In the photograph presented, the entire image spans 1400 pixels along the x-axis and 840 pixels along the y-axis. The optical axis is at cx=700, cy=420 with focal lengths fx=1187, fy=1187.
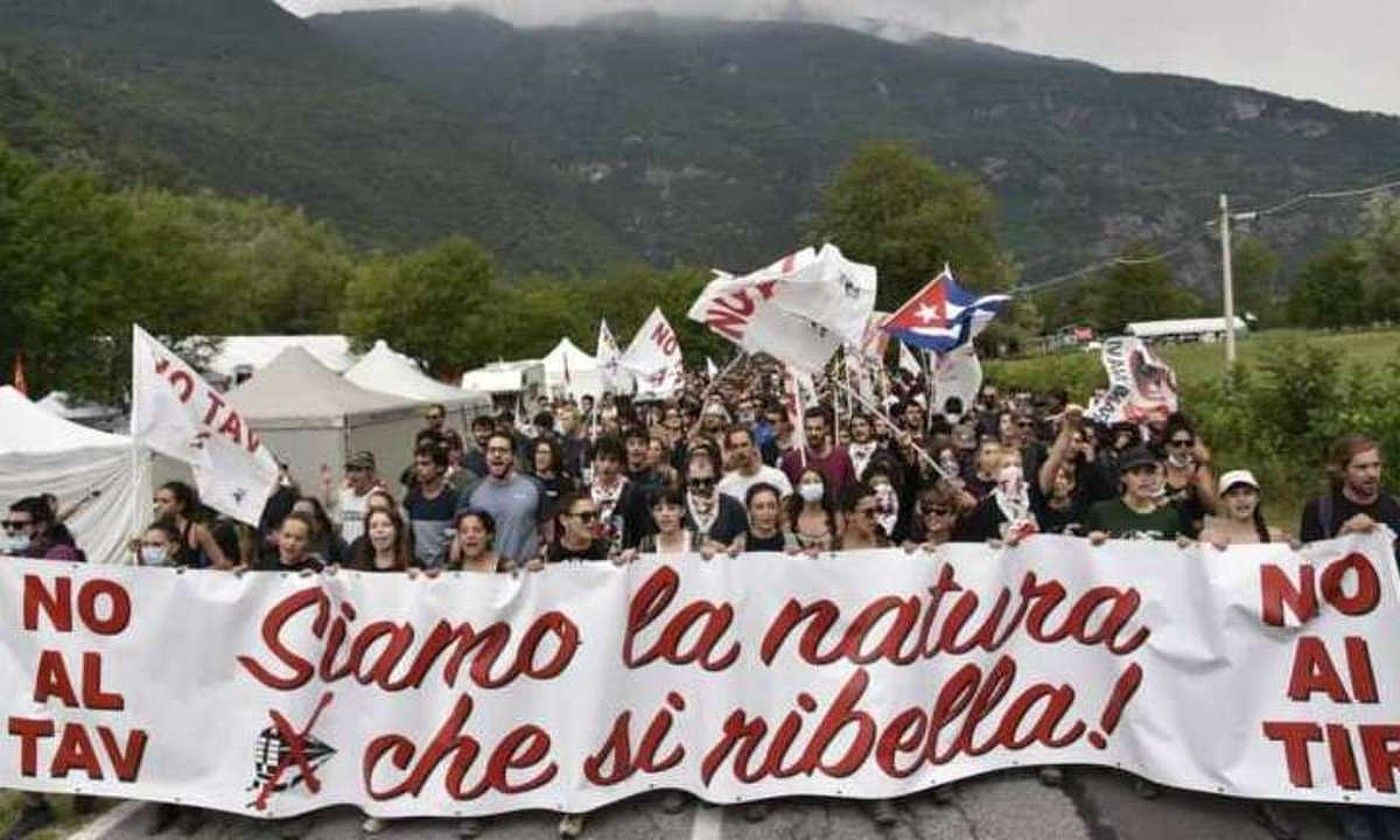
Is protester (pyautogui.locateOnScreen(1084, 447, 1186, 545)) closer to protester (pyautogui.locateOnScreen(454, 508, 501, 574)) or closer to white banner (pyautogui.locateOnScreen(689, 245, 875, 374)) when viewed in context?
protester (pyautogui.locateOnScreen(454, 508, 501, 574))

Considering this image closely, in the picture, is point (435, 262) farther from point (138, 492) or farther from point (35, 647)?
point (35, 647)

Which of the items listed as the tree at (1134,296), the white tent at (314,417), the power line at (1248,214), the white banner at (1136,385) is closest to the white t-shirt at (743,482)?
the white banner at (1136,385)

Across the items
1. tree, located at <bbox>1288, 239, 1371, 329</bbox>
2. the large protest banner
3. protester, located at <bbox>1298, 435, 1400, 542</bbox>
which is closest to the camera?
protester, located at <bbox>1298, 435, 1400, 542</bbox>

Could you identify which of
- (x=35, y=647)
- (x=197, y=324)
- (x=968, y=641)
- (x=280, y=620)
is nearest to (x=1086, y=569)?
(x=968, y=641)

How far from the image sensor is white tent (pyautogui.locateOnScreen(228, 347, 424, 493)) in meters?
17.0

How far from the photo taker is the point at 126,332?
29.5 m

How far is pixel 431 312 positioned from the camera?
52.9 metres

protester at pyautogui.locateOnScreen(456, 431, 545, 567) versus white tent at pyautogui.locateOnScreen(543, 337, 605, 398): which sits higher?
protester at pyautogui.locateOnScreen(456, 431, 545, 567)

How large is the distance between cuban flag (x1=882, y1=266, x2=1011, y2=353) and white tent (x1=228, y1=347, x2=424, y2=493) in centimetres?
827

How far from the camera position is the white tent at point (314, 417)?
667 inches

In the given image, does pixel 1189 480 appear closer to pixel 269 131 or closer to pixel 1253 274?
pixel 269 131

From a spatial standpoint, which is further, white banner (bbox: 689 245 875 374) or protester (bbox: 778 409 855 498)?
white banner (bbox: 689 245 875 374)

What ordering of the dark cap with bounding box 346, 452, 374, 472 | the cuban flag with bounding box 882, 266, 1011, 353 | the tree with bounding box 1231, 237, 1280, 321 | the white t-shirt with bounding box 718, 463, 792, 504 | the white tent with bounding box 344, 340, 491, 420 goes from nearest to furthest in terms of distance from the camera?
the white t-shirt with bounding box 718, 463, 792, 504, the dark cap with bounding box 346, 452, 374, 472, the cuban flag with bounding box 882, 266, 1011, 353, the white tent with bounding box 344, 340, 491, 420, the tree with bounding box 1231, 237, 1280, 321

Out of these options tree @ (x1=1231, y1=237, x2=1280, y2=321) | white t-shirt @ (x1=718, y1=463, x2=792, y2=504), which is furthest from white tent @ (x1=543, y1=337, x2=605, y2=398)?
tree @ (x1=1231, y1=237, x2=1280, y2=321)
